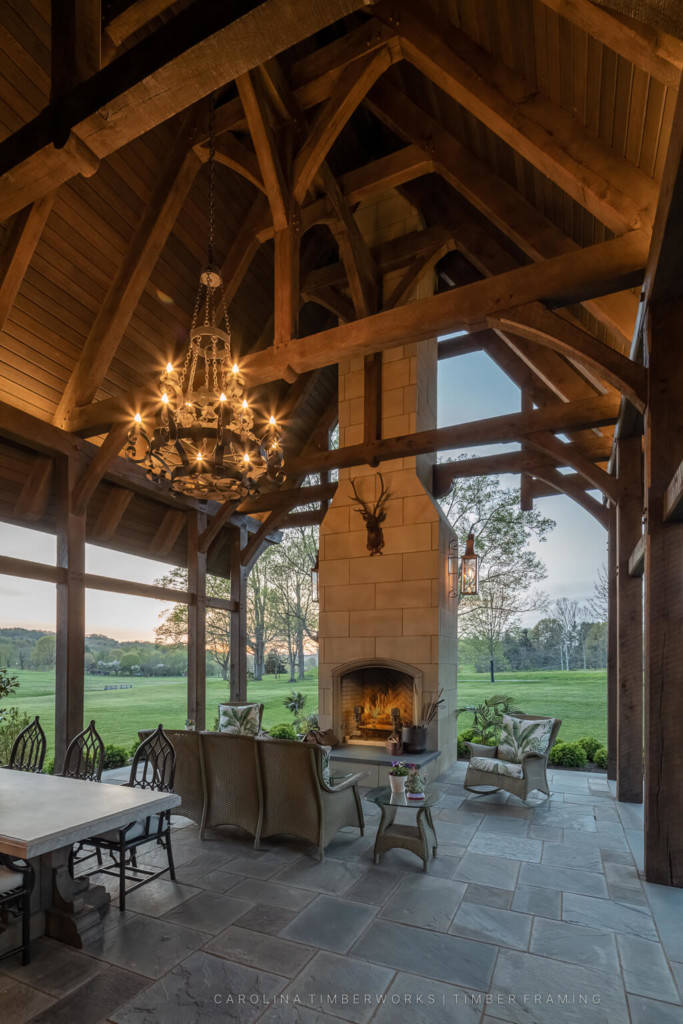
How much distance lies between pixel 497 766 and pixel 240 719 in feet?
11.0

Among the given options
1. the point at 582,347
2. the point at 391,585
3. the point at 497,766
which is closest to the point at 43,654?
the point at 391,585

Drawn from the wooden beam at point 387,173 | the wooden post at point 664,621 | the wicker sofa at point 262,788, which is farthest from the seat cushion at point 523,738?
the wooden beam at point 387,173

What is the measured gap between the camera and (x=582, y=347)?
4.11 metres

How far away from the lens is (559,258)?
4.08 metres

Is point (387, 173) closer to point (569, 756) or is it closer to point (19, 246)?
point (19, 246)

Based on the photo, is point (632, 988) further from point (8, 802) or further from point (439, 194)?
point (439, 194)

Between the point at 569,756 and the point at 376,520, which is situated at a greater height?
the point at 376,520

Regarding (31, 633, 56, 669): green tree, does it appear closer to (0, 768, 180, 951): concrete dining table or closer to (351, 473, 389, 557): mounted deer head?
(351, 473, 389, 557): mounted deer head

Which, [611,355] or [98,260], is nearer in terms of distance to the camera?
[611,355]

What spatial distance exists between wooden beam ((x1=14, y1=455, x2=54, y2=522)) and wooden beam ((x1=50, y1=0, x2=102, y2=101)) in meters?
4.59

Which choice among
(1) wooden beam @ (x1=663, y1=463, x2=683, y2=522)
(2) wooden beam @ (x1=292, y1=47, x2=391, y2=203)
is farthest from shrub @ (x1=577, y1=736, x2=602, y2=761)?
(2) wooden beam @ (x1=292, y1=47, x2=391, y2=203)

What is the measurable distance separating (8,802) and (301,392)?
22.9ft

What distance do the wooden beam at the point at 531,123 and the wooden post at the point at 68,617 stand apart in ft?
17.4

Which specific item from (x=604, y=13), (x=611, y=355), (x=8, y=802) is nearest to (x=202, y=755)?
(x=8, y=802)
